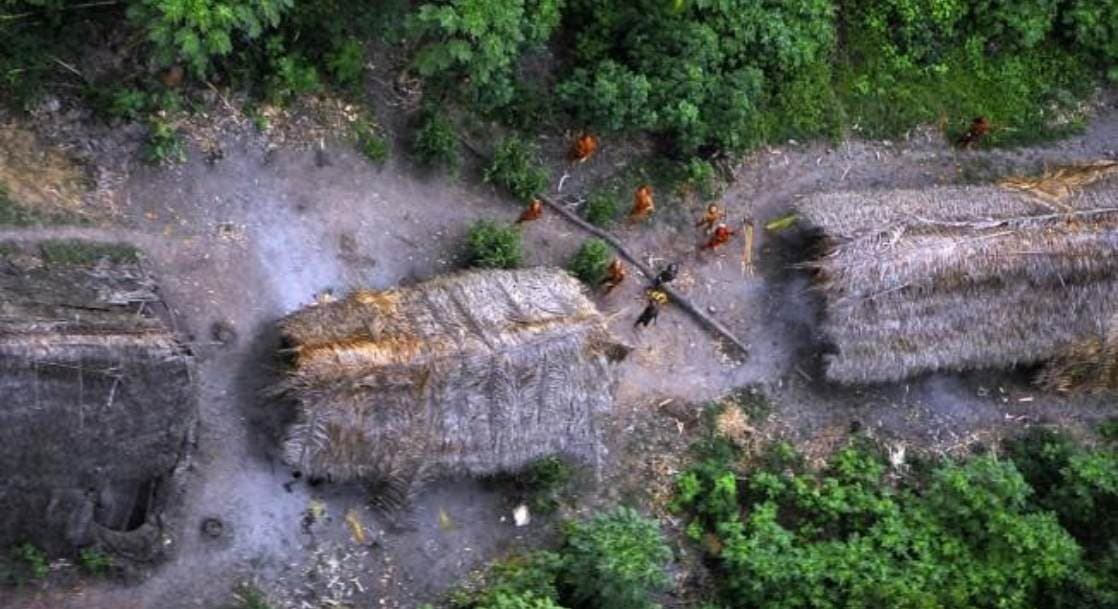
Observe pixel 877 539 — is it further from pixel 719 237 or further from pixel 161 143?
pixel 161 143

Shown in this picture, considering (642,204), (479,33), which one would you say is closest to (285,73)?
(479,33)

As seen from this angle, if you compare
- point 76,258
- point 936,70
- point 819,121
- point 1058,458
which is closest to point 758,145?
point 819,121

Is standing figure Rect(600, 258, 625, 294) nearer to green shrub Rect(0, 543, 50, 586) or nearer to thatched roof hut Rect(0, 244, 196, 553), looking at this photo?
thatched roof hut Rect(0, 244, 196, 553)

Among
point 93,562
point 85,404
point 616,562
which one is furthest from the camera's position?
point 616,562

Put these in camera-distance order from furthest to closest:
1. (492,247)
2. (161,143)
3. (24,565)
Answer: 1. (492,247)
2. (161,143)
3. (24,565)

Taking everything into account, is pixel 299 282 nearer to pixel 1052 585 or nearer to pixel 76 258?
pixel 76 258
